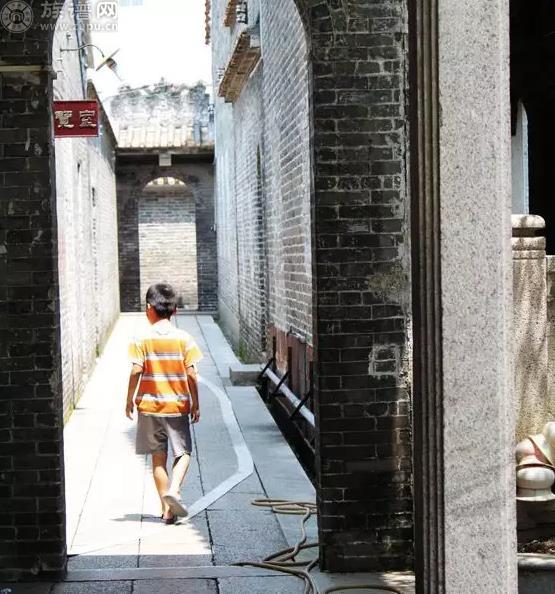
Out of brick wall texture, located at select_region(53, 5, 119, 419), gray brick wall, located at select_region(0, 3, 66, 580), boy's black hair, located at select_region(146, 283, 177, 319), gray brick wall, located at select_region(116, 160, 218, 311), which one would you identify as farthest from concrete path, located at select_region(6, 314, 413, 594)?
gray brick wall, located at select_region(116, 160, 218, 311)

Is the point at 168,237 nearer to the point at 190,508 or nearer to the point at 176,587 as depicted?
the point at 190,508

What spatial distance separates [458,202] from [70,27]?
11.1 m

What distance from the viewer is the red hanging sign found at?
31.5 feet

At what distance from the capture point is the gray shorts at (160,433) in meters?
7.43

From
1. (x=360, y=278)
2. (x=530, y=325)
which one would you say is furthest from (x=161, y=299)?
(x=530, y=325)

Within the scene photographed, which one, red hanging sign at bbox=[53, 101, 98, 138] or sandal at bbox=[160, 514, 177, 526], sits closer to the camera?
sandal at bbox=[160, 514, 177, 526]

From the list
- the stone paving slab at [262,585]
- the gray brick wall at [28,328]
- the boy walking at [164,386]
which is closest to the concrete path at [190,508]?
the stone paving slab at [262,585]

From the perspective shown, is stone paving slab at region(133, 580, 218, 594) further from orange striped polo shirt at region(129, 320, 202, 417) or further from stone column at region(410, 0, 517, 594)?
stone column at region(410, 0, 517, 594)

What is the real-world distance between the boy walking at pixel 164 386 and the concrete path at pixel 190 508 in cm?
43

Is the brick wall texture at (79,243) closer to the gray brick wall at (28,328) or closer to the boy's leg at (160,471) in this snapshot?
the boy's leg at (160,471)

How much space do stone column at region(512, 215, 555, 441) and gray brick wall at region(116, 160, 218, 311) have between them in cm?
2195

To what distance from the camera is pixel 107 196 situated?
2369cm

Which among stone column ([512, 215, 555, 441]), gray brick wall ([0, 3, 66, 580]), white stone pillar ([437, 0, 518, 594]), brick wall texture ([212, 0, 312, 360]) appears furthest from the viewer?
brick wall texture ([212, 0, 312, 360])

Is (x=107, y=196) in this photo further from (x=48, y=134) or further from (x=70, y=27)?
(x=48, y=134)
